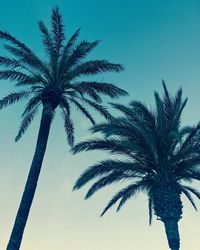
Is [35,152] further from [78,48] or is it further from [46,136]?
[78,48]

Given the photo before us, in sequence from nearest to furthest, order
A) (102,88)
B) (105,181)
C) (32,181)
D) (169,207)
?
(32,181), (169,207), (105,181), (102,88)

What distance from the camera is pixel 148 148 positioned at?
53.8ft

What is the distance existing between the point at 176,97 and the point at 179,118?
1.21 m

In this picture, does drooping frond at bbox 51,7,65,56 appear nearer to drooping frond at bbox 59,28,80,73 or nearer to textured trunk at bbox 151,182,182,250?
drooping frond at bbox 59,28,80,73

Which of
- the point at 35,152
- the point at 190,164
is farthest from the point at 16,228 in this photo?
the point at 190,164

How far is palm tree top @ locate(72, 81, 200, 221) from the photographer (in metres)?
16.4

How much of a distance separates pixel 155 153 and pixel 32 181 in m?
5.62

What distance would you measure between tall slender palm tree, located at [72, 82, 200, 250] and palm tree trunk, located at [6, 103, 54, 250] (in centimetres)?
168

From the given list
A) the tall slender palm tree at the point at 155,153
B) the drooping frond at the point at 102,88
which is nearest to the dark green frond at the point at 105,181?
the tall slender palm tree at the point at 155,153

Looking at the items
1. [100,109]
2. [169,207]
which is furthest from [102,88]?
[169,207]

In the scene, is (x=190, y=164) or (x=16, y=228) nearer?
(x=16, y=228)

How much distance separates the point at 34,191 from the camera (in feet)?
51.0

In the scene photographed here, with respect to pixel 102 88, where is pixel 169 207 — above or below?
below

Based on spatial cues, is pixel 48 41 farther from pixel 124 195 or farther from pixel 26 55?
pixel 124 195
